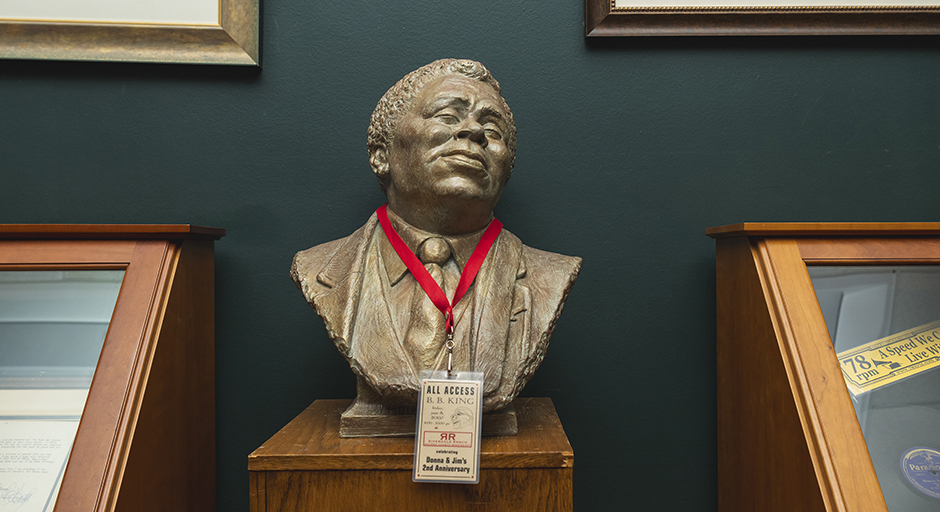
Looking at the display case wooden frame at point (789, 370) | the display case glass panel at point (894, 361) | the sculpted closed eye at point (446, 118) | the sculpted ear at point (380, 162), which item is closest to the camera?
the display case wooden frame at point (789, 370)

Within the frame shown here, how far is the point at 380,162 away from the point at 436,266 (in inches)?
15.0

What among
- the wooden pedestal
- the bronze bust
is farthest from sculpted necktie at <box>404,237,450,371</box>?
the wooden pedestal

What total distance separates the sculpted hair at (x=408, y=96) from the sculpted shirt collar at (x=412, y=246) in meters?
0.19

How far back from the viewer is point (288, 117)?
2.34 m

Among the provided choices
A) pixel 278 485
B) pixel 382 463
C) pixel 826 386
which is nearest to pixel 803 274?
pixel 826 386

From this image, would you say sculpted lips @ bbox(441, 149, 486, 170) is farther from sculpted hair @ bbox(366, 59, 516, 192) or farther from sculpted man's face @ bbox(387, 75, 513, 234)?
sculpted hair @ bbox(366, 59, 516, 192)

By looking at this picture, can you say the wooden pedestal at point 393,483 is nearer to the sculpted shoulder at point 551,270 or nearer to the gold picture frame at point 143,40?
the sculpted shoulder at point 551,270

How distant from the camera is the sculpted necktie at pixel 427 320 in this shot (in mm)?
1642

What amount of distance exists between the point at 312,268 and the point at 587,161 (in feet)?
3.86

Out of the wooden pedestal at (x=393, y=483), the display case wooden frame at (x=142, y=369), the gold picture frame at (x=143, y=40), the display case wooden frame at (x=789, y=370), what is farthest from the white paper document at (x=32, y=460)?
the display case wooden frame at (x=789, y=370)

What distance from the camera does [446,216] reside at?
69.1 inches

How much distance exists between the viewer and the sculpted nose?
1.69m

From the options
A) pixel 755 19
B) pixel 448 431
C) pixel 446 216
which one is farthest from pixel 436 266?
pixel 755 19

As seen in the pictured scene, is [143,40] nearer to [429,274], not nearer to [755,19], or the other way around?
[429,274]
